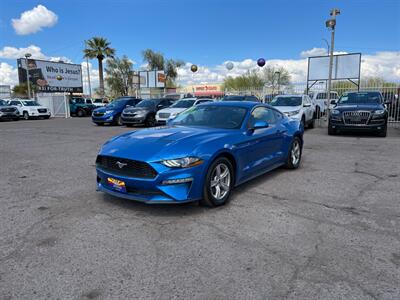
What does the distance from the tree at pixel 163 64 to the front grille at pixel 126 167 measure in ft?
186

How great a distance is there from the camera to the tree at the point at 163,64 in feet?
194

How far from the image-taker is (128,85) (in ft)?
197

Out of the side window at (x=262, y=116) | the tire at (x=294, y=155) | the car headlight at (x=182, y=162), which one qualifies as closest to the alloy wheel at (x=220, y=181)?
the car headlight at (x=182, y=162)

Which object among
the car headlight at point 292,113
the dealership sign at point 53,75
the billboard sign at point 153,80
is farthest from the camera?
the dealership sign at point 53,75

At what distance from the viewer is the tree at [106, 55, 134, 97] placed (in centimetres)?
5956

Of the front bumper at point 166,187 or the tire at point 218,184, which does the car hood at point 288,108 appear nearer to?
the tire at point 218,184

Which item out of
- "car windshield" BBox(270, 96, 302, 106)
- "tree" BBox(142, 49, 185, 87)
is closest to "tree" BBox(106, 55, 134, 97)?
"tree" BBox(142, 49, 185, 87)

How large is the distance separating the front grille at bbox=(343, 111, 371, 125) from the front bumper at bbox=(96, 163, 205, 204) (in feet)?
31.2

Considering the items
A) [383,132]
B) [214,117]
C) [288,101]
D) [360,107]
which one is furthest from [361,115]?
[214,117]

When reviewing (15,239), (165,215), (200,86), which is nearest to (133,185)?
(165,215)

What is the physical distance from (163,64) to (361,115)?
52.4 m

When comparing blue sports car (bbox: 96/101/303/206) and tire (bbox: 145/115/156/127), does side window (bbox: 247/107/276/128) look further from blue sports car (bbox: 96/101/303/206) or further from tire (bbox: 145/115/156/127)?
tire (bbox: 145/115/156/127)

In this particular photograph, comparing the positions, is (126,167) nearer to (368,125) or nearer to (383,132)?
(368,125)

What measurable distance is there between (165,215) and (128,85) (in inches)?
2327
